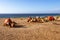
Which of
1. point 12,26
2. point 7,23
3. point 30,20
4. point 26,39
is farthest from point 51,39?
point 30,20

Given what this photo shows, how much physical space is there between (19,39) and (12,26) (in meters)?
4.61

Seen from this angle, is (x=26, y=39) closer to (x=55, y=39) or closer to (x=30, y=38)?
(x=30, y=38)

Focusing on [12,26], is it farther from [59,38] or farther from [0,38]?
[59,38]

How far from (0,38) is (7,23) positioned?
496 centimetres

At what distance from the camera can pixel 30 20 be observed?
661 inches

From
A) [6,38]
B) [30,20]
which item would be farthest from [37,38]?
[30,20]

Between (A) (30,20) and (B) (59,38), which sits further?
(A) (30,20)

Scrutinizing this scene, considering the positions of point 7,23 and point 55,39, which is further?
point 7,23

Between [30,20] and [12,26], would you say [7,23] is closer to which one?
[12,26]

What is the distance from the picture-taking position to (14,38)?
820 cm

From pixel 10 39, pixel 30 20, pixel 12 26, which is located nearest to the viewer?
pixel 10 39

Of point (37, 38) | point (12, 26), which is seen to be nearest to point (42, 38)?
point (37, 38)

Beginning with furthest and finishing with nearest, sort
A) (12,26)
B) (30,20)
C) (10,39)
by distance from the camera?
(30,20) → (12,26) → (10,39)

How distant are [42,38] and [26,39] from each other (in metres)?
1.08
